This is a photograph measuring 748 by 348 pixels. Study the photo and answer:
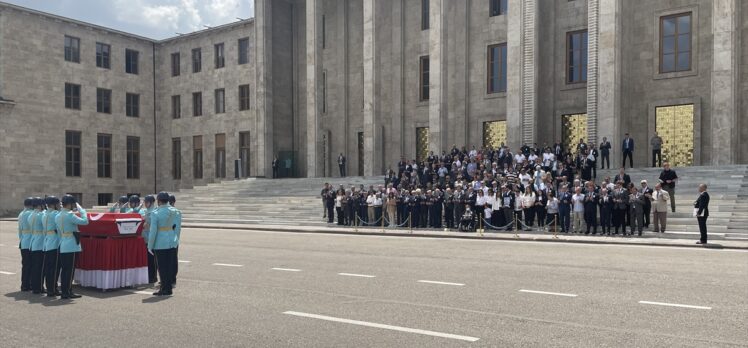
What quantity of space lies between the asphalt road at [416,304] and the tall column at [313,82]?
81.0 feet

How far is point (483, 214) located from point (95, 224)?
1527 centimetres

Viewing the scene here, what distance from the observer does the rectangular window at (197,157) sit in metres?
50.7

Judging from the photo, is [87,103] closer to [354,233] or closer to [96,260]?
[354,233]

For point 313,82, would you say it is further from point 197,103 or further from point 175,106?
point 175,106

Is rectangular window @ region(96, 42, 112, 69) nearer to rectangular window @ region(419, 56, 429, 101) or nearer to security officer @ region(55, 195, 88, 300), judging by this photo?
rectangular window @ region(419, 56, 429, 101)

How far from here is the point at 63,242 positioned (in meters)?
10.6

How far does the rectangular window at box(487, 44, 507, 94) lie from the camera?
117 ft

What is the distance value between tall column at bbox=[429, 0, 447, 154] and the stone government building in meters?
0.08

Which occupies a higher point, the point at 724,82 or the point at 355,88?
the point at 355,88

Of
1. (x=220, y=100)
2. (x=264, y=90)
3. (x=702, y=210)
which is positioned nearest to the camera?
(x=702, y=210)

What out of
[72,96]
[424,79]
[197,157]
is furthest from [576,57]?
[72,96]

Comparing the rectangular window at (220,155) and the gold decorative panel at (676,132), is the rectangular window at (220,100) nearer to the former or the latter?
the rectangular window at (220,155)

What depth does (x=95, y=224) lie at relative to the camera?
37.0 ft

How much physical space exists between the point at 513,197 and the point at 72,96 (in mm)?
36776
